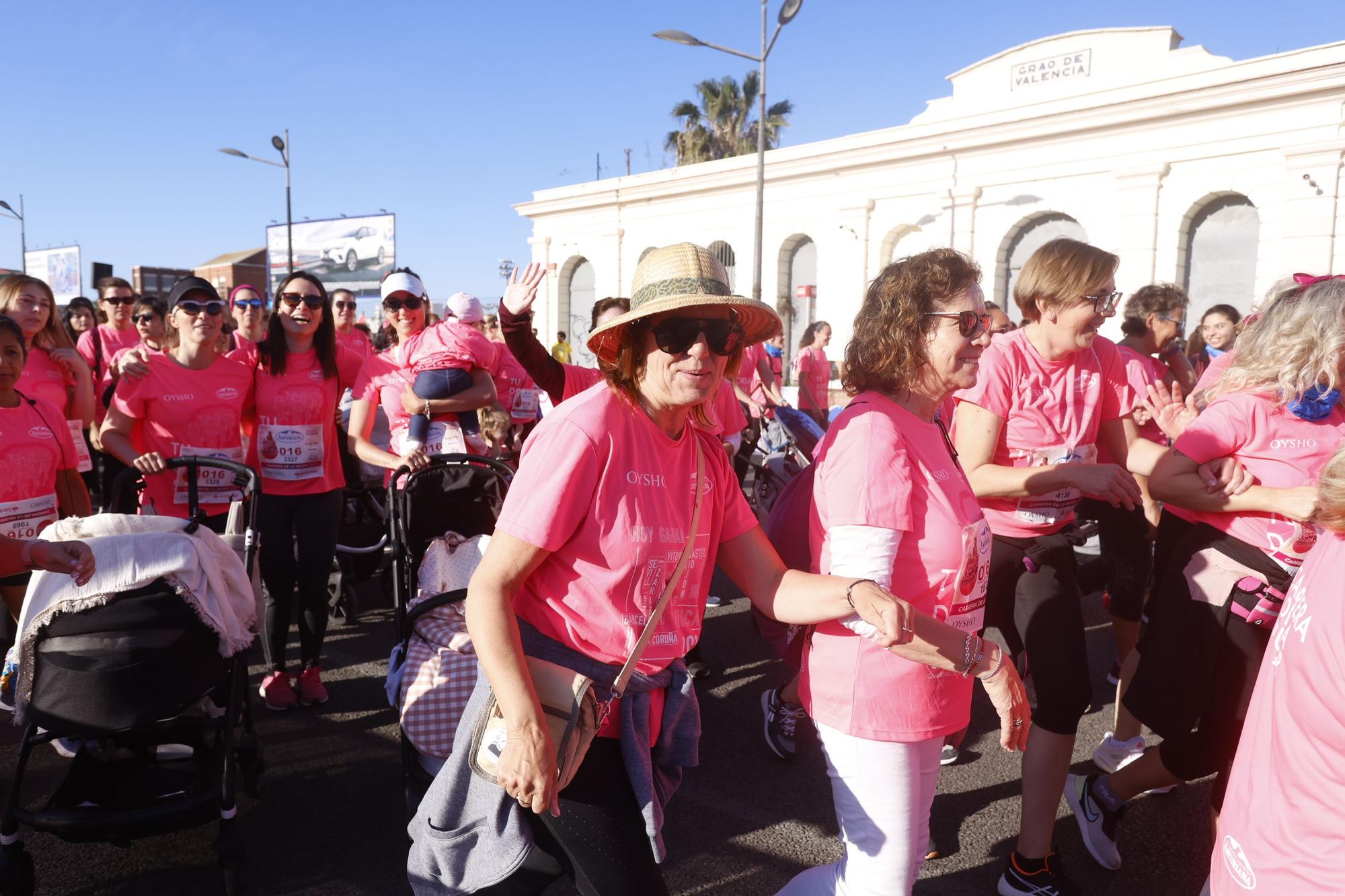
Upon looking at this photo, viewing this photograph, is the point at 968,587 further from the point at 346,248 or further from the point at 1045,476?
the point at 346,248

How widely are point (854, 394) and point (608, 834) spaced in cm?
123

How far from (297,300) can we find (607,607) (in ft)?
11.1

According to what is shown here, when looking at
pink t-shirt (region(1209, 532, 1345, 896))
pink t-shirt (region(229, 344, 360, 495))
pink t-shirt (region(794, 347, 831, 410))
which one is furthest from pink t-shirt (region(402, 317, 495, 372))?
pink t-shirt (region(794, 347, 831, 410))

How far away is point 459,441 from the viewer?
4891mm

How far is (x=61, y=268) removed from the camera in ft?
196

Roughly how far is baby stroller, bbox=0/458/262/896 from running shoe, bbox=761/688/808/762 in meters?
2.17

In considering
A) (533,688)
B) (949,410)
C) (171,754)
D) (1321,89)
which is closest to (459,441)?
(171,754)

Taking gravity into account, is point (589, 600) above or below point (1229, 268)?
below

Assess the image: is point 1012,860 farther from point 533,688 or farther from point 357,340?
point 357,340

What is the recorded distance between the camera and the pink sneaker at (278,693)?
4336 millimetres

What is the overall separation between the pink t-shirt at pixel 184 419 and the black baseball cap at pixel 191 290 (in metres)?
0.30

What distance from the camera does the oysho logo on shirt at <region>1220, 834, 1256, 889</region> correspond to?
1.54m

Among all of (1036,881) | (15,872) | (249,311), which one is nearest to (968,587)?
(1036,881)

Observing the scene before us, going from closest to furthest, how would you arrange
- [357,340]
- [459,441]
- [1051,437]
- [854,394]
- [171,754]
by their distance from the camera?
1. [854,394]
2. [1051,437]
3. [171,754]
4. [459,441]
5. [357,340]
